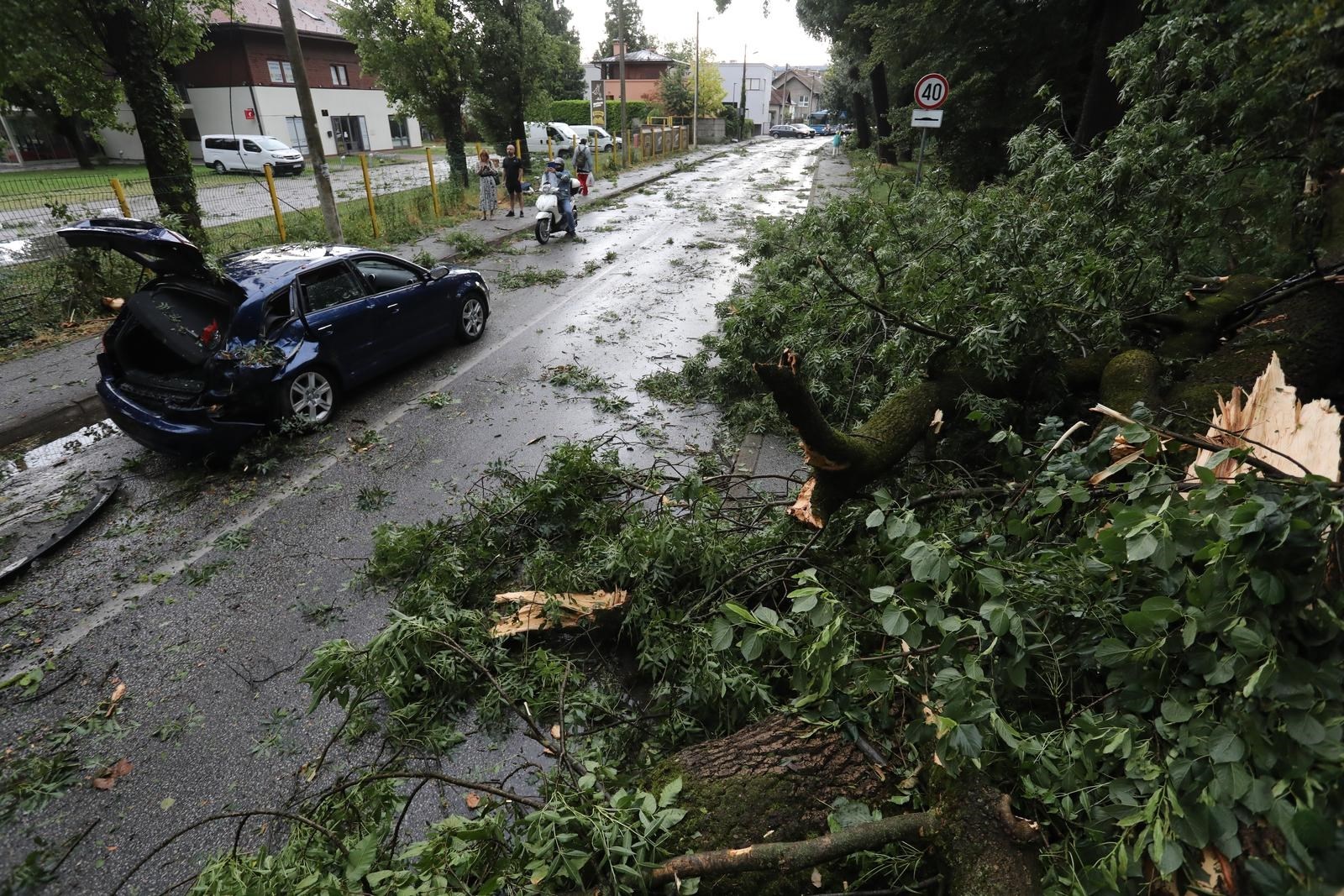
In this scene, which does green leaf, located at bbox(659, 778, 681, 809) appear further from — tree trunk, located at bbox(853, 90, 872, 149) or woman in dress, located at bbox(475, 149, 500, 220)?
tree trunk, located at bbox(853, 90, 872, 149)

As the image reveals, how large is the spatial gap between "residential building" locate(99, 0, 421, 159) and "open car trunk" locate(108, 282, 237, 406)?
102ft

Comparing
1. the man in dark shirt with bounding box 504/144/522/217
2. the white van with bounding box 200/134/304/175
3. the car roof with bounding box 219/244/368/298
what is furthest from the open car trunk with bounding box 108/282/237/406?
the white van with bounding box 200/134/304/175

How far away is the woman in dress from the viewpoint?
16188 millimetres

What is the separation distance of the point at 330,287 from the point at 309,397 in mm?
1179

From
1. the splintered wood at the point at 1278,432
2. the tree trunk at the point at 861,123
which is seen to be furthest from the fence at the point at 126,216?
the tree trunk at the point at 861,123

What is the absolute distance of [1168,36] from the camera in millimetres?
5309

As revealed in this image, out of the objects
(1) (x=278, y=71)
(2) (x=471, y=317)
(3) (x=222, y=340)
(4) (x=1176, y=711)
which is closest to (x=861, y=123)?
(1) (x=278, y=71)

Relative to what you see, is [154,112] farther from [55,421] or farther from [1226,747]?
[1226,747]

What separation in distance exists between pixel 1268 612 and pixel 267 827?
3611mm

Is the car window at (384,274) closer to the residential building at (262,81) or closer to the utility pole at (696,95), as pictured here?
the residential building at (262,81)

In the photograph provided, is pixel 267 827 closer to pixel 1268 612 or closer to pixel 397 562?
pixel 397 562

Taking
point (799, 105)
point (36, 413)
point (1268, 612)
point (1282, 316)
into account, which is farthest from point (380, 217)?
point (799, 105)

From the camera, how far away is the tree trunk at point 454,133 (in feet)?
65.6

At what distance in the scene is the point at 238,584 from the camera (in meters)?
4.32
